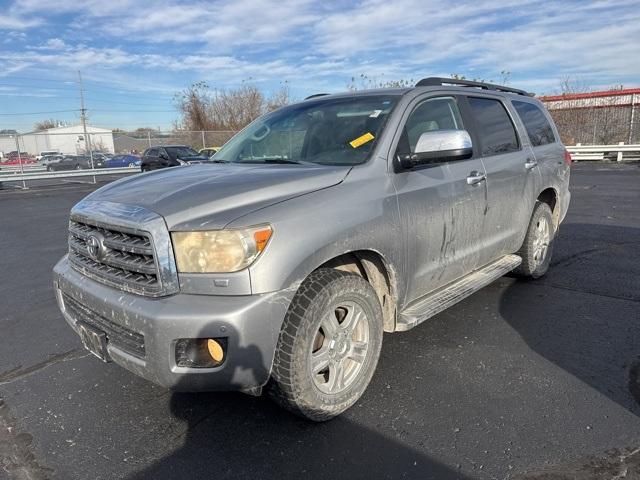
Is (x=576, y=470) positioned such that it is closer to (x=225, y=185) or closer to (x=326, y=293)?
(x=326, y=293)

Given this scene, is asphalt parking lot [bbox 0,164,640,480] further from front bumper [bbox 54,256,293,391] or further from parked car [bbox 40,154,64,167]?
parked car [bbox 40,154,64,167]

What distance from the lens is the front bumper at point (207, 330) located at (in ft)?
7.58

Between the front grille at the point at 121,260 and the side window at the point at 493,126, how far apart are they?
115 inches

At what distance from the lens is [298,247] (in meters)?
2.52

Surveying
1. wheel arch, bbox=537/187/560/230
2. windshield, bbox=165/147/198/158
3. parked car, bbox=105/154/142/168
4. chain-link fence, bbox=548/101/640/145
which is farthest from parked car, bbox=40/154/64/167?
wheel arch, bbox=537/187/560/230

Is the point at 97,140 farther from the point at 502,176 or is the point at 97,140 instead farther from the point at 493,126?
the point at 502,176

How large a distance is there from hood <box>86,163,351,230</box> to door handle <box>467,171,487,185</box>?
1260 millimetres

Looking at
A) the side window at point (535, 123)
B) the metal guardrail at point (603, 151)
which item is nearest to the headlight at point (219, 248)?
the side window at point (535, 123)

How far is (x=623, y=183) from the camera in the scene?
1427 centimetres

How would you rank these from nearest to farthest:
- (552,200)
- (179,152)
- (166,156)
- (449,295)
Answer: (449,295) < (552,200) < (166,156) < (179,152)

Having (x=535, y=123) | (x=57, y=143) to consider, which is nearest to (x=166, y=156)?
(x=535, y=123)

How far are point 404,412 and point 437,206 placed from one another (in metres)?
1.40

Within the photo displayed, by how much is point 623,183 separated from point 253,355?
598 inches

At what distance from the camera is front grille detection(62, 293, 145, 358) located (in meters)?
2.48
